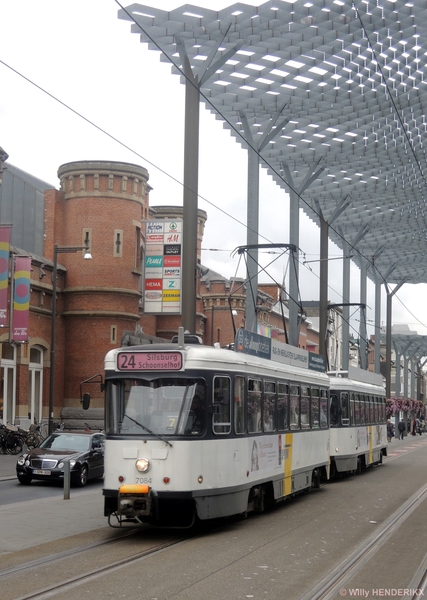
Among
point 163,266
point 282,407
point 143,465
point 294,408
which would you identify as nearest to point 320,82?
point 163,266

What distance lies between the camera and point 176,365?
13.2m

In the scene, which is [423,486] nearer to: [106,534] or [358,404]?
[358,404]

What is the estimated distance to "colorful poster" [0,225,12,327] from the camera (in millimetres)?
32250

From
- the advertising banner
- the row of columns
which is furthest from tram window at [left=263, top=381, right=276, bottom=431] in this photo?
the advertising banner

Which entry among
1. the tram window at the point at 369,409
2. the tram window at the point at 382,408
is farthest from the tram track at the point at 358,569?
the tram window at the point at 382,408

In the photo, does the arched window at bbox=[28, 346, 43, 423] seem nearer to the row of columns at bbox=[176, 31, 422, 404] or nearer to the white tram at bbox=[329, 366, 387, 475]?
the row of columns at bbox=[176, 31, 422, 404]

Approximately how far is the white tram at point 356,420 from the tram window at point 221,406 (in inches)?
409

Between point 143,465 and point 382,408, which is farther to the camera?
point 382,408

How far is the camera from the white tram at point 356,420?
2456 cm

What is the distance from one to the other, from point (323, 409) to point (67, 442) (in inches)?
283

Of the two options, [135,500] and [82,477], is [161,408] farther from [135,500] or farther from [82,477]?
[82,477]

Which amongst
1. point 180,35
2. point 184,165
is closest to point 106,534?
point 184,165

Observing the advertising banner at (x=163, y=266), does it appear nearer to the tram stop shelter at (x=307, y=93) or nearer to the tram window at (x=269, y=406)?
the tram stop shelter at (x=307, y=93)

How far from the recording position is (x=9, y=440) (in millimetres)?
33188
